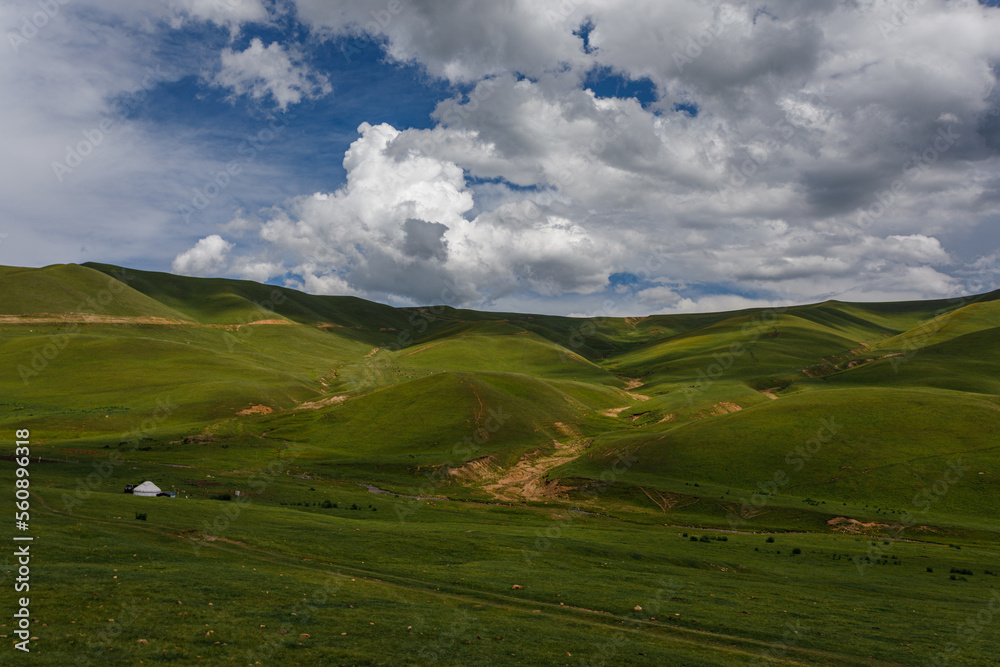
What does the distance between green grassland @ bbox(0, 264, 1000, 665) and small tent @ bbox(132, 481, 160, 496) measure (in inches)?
116

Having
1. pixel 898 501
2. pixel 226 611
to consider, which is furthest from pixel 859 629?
pixel 898 501

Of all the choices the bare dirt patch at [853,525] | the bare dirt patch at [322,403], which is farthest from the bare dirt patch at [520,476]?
the bare dirt patch at [322,403]

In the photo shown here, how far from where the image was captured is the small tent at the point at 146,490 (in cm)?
5192

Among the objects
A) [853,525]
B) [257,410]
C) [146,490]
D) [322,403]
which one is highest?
[322,403]

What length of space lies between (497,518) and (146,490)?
35.6 meters

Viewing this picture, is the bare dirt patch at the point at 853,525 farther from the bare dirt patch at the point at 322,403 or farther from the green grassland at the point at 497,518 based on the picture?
the bare dirt patch at the point at 322,403

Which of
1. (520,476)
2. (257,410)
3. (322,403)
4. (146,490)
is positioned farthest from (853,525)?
(257,410)

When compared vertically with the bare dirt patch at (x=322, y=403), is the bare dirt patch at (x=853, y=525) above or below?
below

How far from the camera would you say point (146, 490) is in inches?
2057

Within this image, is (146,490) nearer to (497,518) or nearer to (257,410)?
(497,518)

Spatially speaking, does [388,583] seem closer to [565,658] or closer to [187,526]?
[565,658]

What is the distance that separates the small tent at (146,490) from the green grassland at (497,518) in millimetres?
2948

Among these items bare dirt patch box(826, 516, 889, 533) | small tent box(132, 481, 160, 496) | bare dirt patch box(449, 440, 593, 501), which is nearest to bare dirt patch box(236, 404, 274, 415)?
bare dirt patch box(449, 440, 593, 501)

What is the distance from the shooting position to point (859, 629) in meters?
28.0
